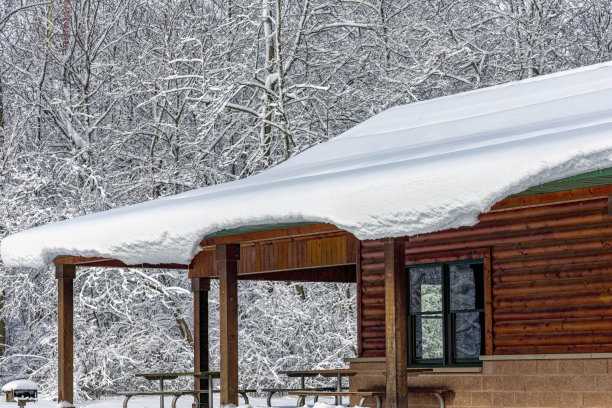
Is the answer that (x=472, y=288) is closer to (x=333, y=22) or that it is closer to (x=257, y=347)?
(x=257, y=347)

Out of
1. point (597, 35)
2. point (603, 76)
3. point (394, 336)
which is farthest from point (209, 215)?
point (597, 35)

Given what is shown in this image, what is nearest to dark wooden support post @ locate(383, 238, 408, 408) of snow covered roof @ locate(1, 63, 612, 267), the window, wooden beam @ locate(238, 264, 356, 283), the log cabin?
the log cabin

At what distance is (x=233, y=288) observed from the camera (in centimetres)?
1301

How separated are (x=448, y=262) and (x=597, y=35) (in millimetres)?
14101

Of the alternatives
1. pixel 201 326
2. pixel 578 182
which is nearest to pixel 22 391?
pixel 201 326

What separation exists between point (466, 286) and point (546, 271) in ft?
5.26

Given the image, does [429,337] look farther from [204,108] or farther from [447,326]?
[204,108]

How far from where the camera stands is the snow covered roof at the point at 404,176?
891 centimetres

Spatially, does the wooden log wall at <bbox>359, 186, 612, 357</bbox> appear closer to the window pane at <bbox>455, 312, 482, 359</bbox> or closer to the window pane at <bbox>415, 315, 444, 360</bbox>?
the window pane at <bbox>455, 312, 482, 359</bbox>

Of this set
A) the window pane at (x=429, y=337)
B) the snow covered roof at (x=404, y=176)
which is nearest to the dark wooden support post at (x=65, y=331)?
the snow covered roof at (x=404, y=176)

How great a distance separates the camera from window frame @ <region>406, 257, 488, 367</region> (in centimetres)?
1440

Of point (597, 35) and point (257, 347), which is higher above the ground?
point (597, 35)

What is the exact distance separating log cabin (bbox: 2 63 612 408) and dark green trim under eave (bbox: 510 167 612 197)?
35mm

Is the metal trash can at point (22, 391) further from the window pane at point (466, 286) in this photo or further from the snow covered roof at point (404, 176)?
the window pane at point (466, 286)
